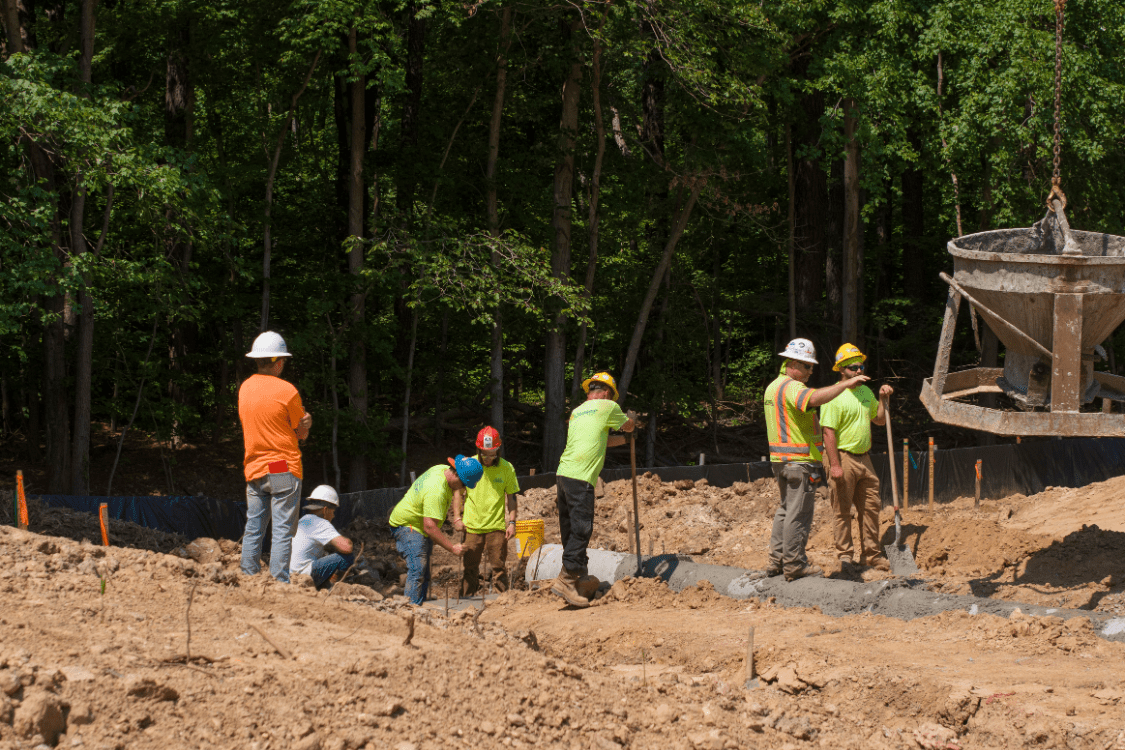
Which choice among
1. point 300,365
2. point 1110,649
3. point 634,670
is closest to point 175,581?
point 634,670

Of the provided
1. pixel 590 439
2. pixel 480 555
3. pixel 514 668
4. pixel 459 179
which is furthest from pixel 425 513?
pixel 459 179

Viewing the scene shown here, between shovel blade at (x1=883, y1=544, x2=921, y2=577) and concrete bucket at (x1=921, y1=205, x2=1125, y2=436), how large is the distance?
6.76 ft

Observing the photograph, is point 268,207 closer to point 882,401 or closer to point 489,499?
point 489,499

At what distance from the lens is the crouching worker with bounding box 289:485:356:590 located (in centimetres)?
730

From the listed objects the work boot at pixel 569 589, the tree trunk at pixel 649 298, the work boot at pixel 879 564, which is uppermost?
the tree trunk at pixel 649 298

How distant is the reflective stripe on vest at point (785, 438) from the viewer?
769 centimetres

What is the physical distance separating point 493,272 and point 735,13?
5.03m

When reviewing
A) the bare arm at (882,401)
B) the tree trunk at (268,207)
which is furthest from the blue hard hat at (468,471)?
the tree trunk at (268,207)

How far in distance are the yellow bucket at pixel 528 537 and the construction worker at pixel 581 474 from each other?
1.83 meters

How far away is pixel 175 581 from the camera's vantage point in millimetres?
5457

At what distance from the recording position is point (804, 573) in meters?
7.78

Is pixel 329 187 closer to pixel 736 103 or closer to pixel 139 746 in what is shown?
pixel 736 103

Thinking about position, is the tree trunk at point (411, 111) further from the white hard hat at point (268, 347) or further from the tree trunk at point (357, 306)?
the white hard hat at point (268, 347)

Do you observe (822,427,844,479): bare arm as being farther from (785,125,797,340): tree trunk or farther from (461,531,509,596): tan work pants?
(785,125,797,340): tree trunk
